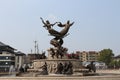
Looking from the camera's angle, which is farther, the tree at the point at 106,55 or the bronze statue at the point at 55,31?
the tree at the point at 106,55

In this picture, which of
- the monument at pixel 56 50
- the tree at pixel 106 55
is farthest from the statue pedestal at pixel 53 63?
the tree at pixel 106 55

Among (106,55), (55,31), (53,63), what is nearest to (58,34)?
(55,31)

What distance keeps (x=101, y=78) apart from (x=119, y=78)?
2021mm

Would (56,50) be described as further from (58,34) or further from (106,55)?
(106,55)

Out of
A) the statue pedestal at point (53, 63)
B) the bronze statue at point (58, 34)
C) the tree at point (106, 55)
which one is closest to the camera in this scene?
the statue pedestal at point (53, 63)

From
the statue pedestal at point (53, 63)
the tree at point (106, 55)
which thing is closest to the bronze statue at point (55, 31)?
the statue pedestal at point (53, 63)

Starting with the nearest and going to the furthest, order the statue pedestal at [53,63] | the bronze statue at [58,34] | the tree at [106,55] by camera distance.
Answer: the statue pedestal at [53,63] → the bronze statue at [58,34] → the tree at [106,55]

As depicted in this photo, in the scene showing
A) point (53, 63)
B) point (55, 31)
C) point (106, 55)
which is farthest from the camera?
point (106, 55)

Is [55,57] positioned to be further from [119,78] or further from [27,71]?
[119,78]

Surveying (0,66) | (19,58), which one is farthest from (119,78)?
(19,58)

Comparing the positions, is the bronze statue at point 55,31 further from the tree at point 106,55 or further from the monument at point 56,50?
the tree at point 106,55

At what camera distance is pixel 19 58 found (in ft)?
365

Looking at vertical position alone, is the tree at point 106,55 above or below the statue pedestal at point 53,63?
above

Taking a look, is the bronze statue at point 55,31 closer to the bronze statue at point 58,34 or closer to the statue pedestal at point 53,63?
the bronze statue at point 58,34
